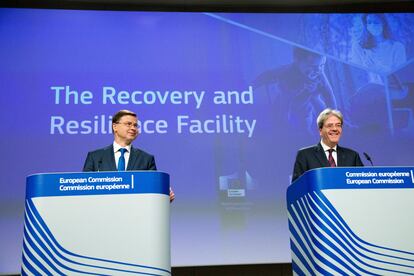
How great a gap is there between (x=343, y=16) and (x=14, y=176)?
3.46 metres

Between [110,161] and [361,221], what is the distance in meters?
1.52

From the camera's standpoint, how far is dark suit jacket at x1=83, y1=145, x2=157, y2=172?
2916 millimetres

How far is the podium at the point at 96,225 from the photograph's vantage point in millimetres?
2129

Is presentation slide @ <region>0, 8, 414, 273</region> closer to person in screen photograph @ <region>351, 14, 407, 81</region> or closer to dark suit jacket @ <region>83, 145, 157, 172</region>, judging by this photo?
person in screen photograph @ <region>351, 14, 407, 81</region>

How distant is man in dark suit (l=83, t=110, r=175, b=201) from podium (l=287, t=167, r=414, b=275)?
3.75 feet

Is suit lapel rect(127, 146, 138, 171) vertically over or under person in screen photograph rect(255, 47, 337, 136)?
under

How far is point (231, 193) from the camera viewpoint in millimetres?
4391

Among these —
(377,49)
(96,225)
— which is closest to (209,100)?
(377,49)

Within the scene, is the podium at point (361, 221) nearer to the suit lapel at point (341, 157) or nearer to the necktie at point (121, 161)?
the suit lapel at point (341, 157)

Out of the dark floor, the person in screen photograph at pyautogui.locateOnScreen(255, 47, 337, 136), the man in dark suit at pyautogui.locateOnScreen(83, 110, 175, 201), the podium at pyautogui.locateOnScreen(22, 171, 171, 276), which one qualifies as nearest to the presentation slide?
the person in screen photograph at pyautogui.locateOnScreen(255, 47, 337, 136)

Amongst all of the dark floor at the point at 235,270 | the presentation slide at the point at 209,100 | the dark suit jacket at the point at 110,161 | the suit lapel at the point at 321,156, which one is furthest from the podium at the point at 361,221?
the dark floor at the point at 235,270

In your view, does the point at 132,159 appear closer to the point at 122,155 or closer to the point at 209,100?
the point at 122,155

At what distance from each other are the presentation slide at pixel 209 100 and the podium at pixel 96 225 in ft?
7.05

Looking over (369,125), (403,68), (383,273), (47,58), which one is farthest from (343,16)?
(383,273)
